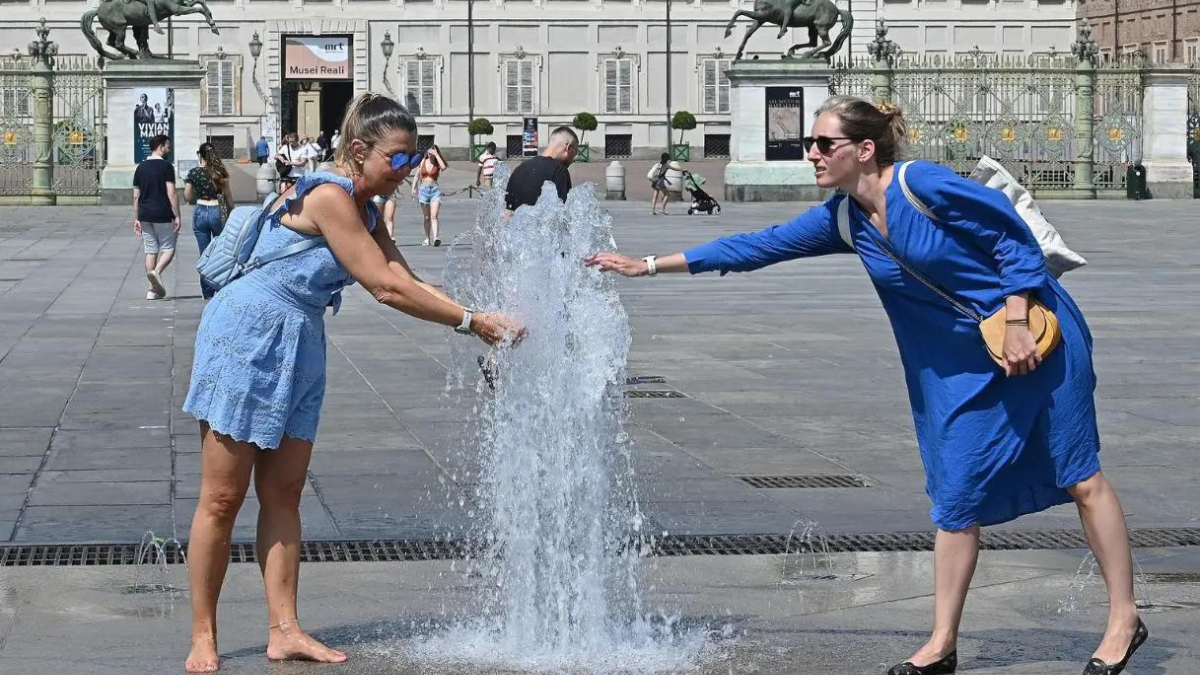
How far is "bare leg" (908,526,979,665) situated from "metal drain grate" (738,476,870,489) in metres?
3.19

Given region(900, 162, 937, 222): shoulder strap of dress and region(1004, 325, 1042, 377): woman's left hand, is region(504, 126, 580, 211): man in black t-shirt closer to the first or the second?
region(900, 162, 937, 222): shoulder strap of dress

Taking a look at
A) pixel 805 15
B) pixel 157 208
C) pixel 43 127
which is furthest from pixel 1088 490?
pixel 43 127

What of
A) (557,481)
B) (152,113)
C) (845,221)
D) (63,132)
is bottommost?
(557,481)

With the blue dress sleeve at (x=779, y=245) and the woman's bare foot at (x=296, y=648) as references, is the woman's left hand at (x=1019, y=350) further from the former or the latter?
the woman's bare foot at (x=296, y=648)

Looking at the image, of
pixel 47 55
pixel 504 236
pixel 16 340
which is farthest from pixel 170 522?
pixel 47 55

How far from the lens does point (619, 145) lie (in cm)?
6912

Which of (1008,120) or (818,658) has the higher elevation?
(1008,120)

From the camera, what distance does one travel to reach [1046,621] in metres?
6.43

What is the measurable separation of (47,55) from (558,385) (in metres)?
33.7

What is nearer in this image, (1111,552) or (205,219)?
(1111,552)

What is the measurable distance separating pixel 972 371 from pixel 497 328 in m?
1.42

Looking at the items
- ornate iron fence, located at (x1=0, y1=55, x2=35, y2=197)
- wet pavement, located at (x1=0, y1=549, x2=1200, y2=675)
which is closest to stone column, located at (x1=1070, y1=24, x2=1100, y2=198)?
ornate iron fence, located at (x1=0, y1=55, x2=35, y2=197)

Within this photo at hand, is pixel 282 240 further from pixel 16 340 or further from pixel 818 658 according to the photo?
pixel 16 340

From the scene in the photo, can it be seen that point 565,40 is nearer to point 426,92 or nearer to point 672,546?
point 426,92
